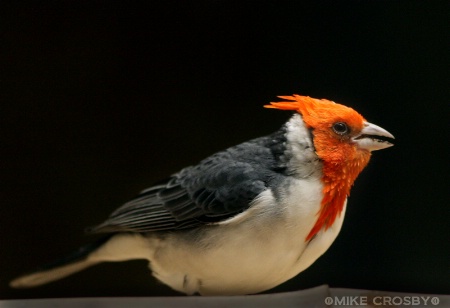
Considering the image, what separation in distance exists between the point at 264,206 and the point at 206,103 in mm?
326

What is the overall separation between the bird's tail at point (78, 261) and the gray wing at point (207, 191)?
5 cm

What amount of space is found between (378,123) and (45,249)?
3.08ft

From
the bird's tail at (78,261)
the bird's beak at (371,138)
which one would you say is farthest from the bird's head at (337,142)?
the bird's tail at (78,261)

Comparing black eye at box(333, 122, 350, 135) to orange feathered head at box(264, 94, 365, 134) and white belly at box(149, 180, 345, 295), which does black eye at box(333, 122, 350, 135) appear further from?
white belly at box(149, 180, 345, 295)

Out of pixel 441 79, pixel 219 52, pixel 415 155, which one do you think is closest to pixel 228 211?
→ pixel 219 52

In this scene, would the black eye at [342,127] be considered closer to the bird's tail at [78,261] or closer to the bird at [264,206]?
the bird at [264,206]

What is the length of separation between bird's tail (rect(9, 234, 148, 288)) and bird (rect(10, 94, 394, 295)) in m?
0.10

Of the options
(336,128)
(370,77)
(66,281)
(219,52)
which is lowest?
(66,281)

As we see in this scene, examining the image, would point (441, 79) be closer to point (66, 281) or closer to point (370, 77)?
point (370, 77)

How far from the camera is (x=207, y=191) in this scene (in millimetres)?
1492

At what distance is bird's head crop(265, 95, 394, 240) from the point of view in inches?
55.7

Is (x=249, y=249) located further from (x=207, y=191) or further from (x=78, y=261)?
(x=78, y=261)

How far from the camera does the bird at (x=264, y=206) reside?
141 centimetres

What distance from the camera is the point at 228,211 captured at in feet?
4.69
